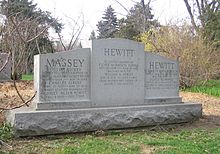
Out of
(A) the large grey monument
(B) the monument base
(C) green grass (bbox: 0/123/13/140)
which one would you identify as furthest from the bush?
(C) green grass (bbox: 0/123/13/140)

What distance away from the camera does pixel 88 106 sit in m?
7.04

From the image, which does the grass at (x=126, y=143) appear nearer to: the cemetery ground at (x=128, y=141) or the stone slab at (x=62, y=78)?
the cemetery ground at (x=128, y=141)

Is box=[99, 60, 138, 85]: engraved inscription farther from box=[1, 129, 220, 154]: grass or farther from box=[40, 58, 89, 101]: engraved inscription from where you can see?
box=[1, 129, 220, 154]: grass

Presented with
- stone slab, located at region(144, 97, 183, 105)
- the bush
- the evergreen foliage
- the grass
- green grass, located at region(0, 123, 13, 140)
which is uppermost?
the evergreen foliage

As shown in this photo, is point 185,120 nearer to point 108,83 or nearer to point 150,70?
point 150,70

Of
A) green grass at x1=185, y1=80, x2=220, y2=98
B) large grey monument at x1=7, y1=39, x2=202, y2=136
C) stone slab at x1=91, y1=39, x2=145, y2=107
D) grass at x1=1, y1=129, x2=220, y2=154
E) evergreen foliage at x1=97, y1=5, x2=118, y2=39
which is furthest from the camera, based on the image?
evergreen foliage at x1=97, y1=5, x2=118, y2=39

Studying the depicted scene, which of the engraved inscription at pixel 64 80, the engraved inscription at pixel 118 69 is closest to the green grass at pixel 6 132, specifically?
the engraved inscription at pixel 64 80

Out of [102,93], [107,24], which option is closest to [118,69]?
[102,93]

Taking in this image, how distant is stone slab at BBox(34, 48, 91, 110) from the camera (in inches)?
262

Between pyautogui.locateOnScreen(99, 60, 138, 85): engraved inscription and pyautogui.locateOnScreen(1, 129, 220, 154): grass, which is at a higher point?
pyautogui.locateOnScreen(99, 60, 138, 85): engraved inscription

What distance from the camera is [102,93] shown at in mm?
7203

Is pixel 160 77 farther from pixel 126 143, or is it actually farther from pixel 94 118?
pixel 126 143

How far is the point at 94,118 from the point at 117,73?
116cm

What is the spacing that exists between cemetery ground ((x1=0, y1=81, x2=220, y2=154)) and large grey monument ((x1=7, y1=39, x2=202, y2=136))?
0.62 feet
